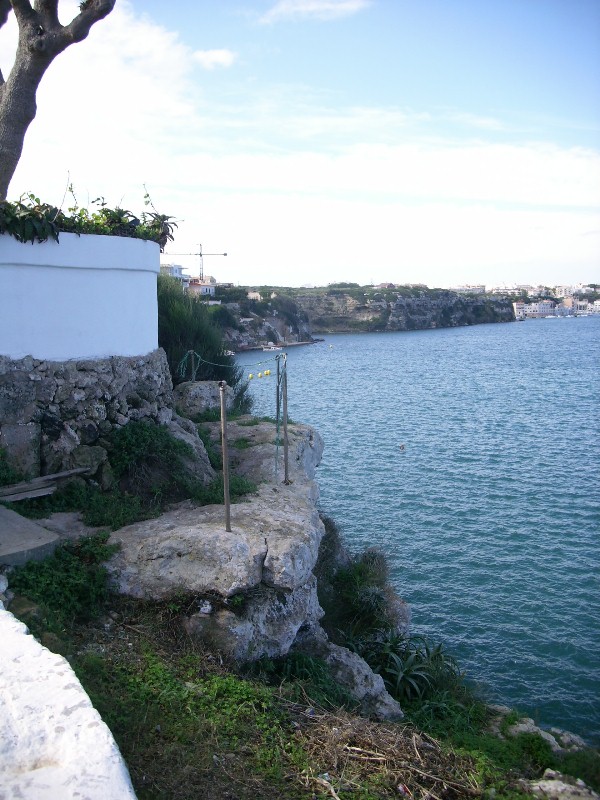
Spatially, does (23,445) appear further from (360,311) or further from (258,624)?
(360,311)

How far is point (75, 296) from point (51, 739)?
766 cm

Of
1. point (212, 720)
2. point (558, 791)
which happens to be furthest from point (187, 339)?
point (558, 791)

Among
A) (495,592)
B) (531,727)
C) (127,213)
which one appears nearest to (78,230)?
(127,213)

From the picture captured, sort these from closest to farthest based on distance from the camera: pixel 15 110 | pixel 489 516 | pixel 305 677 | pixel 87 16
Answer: pixel 305 677, pixel 87 16, pixel 15 110, pixel 489 516

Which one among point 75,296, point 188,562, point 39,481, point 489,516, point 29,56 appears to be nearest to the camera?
point 188,562

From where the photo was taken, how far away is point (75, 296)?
10812 millimetres

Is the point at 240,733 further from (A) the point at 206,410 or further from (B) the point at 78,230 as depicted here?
(A) the point at 206,410

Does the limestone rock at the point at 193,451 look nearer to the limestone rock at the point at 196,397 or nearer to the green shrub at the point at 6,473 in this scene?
the green shrub at the point at 6,473

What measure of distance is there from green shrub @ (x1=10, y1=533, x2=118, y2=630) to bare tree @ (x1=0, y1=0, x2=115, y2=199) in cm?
660

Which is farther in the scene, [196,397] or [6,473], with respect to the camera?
[196,397]

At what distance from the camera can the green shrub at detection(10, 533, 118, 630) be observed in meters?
7.48

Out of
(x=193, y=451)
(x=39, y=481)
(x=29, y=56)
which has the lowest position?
(x=39, y=481)

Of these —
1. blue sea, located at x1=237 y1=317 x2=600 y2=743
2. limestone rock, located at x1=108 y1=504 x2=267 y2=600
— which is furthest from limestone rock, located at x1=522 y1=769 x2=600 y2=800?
blue sea, located at x1=237 y1=317 x2=600 y2=743

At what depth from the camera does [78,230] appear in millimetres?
10758
